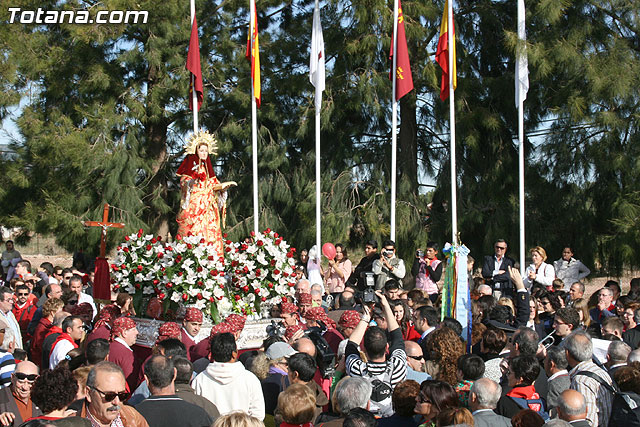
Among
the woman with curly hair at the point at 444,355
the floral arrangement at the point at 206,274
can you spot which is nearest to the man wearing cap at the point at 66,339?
the floral arrangement at the point at 206,274

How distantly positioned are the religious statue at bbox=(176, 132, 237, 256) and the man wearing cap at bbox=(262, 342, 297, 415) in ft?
14.1

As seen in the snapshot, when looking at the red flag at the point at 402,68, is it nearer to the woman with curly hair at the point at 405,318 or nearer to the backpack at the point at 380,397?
the woman with curly hair at the point at 405,318

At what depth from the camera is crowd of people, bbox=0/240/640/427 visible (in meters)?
4.16

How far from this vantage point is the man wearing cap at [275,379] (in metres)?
5.49

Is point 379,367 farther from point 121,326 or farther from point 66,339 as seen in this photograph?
point 66,339

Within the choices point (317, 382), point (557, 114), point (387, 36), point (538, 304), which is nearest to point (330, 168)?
point (387, 36)

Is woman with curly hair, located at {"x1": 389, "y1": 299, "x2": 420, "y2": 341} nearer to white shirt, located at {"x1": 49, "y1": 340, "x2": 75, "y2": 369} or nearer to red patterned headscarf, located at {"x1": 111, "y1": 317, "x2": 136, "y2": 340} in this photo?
red patterned headscarf, located at {"x1": 111, "y1": 317, "x2": 136, "y2": 340}

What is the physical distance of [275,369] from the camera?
18.5ft

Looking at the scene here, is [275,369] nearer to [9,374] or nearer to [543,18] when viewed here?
[9,374]

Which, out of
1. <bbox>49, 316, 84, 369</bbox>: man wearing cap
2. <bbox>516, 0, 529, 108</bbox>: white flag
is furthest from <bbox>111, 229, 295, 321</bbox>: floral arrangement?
<bbox>516, 0, 529, 108</bbox>: white flag

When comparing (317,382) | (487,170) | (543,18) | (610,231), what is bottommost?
(317,382)

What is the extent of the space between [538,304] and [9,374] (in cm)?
601

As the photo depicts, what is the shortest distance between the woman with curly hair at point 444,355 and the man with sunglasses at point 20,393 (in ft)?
9.00

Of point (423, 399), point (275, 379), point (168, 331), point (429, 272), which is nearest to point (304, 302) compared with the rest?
point (168, 331)
